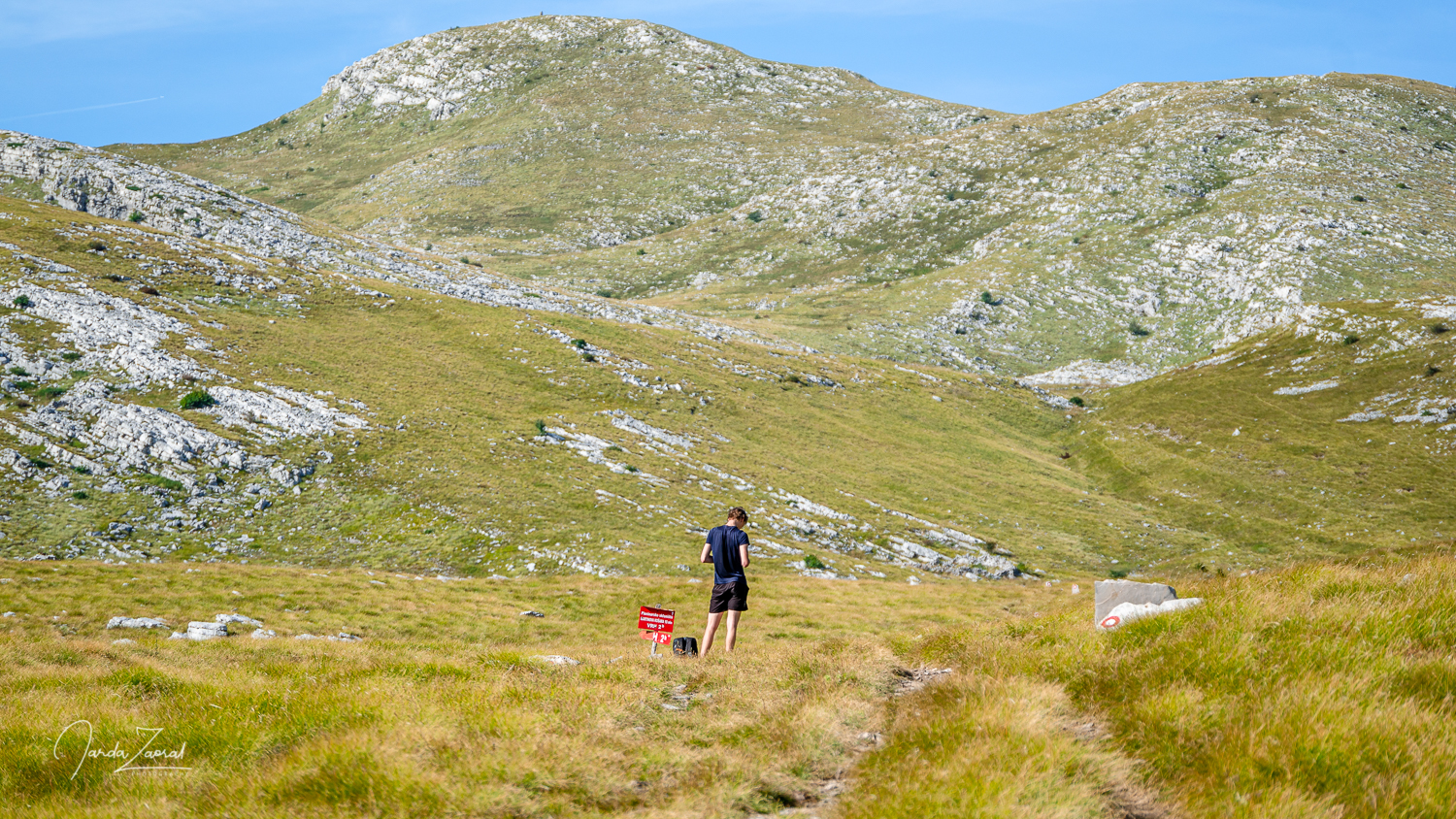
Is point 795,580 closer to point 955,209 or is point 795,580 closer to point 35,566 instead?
point 35,566

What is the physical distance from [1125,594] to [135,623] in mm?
26860

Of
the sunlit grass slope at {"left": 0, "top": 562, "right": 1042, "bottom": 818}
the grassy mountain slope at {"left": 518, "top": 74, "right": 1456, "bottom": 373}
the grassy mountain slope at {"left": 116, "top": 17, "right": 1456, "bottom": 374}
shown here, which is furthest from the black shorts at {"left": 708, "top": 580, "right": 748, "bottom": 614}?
the grassy mountain slope at {"left": 518, "top": 74, "right": 1456, "bottom": 373}

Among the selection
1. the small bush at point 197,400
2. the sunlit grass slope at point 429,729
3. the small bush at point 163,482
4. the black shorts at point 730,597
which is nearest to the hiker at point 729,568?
the black shorts at point 730,597

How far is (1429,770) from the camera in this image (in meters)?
6.05

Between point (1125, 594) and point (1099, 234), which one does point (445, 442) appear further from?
point (1099, 234)

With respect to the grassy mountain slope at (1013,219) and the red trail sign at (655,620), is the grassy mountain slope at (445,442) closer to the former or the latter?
the red trail sign at (655,620)

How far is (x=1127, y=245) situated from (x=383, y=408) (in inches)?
4852

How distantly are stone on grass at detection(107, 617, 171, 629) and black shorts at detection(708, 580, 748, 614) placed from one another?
58.8ft

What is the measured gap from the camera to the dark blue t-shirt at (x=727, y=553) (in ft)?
54.4

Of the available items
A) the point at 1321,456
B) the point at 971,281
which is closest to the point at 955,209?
the point at 971,281

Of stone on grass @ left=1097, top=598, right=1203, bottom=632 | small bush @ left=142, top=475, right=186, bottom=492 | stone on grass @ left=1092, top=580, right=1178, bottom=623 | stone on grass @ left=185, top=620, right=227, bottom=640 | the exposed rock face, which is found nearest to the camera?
stone on grass @ left=1097, top=598, right=1203, bottom=632

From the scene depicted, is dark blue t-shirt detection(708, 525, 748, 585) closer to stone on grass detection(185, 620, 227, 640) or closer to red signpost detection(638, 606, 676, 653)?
red signpost detection(638, 606, 676, 653)

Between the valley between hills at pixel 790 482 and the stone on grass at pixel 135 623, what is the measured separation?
88 centimetres

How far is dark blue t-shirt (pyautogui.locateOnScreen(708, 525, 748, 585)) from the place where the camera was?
16.6 meters
